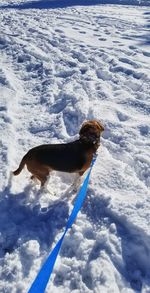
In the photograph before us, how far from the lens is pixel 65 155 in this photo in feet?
13.1

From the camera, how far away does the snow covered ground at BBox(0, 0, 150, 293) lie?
10.7 ft

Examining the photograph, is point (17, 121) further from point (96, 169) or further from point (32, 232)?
point (32, 232)

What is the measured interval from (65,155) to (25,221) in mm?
825

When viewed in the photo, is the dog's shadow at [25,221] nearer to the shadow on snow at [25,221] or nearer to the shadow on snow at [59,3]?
the shadow on snow at [25,221]

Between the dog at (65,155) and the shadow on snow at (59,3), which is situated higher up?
the shadow on snow at (59,3)

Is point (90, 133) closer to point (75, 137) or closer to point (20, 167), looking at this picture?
point (20, 167)

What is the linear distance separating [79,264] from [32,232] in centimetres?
61

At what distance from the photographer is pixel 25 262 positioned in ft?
10.8

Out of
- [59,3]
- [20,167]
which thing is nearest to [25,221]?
[20,167]

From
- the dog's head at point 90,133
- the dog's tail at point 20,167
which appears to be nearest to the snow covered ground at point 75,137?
the dog's tail at point 20,167

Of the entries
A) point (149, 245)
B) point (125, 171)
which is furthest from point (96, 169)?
point (149, 245)

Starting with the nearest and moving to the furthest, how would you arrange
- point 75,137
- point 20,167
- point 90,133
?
point 90,133 < point 20,167 < point 75,137

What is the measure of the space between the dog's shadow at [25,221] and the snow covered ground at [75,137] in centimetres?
1

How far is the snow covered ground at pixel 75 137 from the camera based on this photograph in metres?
3.27
